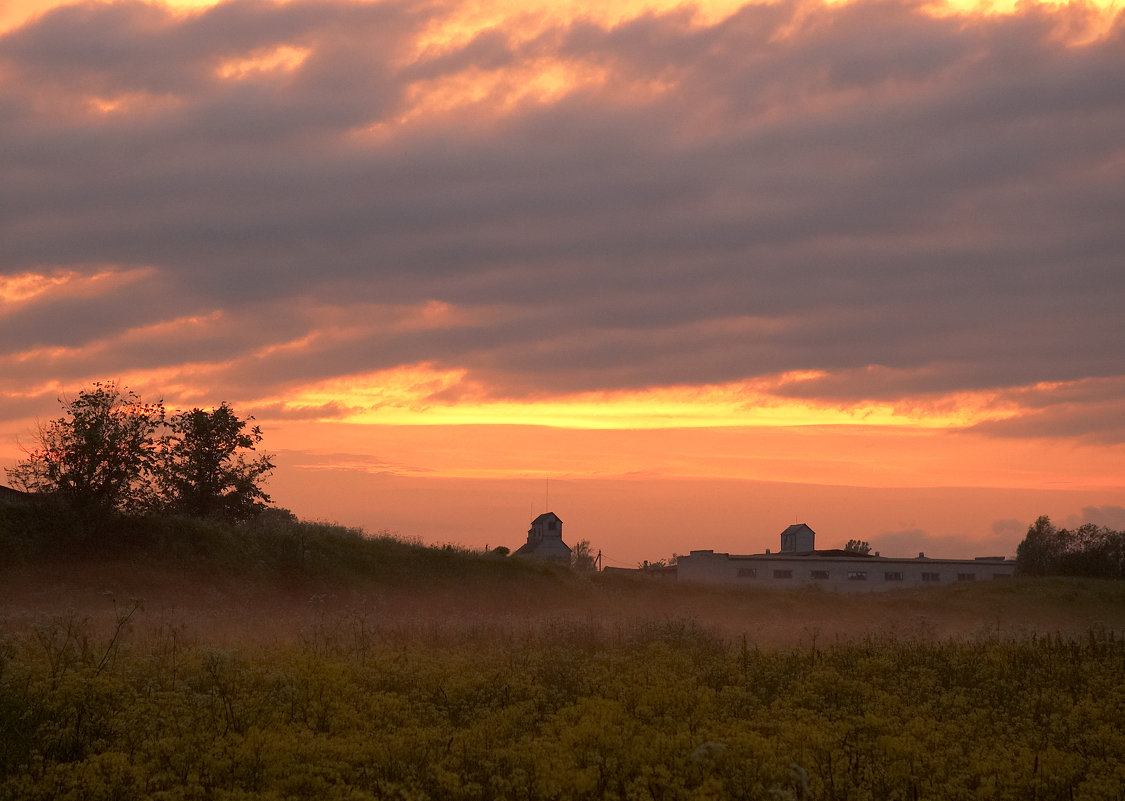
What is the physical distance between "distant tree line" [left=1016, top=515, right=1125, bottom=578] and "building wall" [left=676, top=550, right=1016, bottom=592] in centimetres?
281

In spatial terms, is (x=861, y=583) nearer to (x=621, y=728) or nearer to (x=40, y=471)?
(x=40, y=471)

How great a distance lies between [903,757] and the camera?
13398 mm

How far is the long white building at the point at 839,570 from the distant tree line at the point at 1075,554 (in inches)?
117

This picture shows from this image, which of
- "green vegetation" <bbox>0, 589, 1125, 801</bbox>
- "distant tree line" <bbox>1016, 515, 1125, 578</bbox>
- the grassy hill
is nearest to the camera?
"green vegetation" <bbox>0, 589, 1125, 801</bbox>

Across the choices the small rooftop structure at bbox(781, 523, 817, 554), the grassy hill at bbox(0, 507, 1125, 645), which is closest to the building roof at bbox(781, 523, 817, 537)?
the small rooftop structure at bbox(781, 523, 817, 554)

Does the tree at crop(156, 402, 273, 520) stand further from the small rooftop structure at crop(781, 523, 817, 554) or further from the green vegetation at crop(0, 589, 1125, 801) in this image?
the small rooftop structure at crop(781, 523, 817, 554)

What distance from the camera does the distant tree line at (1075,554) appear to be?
A: 7600cm

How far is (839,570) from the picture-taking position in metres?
81.8

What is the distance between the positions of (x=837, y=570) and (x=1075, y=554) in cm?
1867

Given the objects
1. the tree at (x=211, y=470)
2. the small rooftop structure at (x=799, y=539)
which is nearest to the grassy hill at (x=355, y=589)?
Result: the tree at (x=211, y=470)

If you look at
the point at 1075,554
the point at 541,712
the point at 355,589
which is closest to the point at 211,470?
the point at 355,589

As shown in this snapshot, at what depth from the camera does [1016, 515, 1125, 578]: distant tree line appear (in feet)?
249

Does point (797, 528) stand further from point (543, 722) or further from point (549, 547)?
point (543, 722)

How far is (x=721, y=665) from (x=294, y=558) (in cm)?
A: 2828
